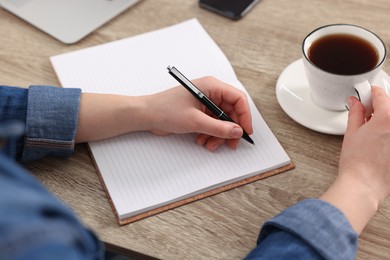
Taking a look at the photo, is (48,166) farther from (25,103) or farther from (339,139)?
(339,139)

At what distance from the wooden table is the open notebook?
2 cm

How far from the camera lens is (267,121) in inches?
35.4

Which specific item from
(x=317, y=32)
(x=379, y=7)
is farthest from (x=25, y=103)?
(x=379, y=7)

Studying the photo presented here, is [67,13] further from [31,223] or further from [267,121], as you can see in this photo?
[31,223]

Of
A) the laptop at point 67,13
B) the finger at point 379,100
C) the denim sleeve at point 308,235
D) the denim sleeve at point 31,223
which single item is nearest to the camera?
the denim sleeve at point 31,223

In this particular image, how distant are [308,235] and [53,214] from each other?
0.38m

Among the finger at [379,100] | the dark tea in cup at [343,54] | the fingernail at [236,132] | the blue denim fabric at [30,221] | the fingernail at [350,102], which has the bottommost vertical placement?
the fingernail at [236,132]

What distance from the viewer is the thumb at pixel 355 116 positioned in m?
0.81

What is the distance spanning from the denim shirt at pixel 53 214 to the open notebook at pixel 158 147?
8 centimetres

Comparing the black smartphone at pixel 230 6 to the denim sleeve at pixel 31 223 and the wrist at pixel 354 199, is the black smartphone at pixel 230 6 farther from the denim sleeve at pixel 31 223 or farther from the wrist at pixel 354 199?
the denim sleeve at pixel 31 223

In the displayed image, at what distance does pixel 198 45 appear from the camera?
3.39 ft

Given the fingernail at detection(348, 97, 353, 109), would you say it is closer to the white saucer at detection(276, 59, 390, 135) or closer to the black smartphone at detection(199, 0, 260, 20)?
the white saucer at detection(276, 59, 390, 135)

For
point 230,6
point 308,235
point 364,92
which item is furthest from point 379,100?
point 230,6

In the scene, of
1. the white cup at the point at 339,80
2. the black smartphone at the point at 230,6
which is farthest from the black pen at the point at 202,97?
the black smartphone at the point at 230,6
